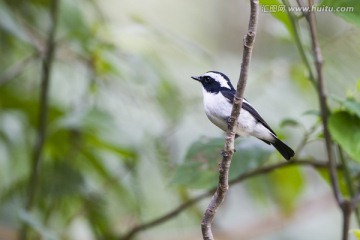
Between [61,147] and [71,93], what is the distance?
49 centimetres

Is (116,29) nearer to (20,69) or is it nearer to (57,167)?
(20,69)

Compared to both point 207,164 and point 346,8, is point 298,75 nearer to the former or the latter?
point 207,164

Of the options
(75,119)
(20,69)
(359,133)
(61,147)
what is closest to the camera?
(359,133)

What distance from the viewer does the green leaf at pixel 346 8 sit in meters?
1.04

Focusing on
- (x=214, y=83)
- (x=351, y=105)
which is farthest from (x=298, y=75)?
(x=214, y=83)

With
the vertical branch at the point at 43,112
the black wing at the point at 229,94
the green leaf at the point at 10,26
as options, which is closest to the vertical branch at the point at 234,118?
the black wing at the point at 229,94

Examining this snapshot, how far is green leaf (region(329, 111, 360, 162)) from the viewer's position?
1156mm

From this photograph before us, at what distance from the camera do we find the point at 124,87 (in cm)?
219

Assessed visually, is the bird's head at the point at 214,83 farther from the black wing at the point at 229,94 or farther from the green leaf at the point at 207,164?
the green leaf at the point at 207,164

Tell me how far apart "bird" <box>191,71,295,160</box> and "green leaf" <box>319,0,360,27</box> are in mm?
192

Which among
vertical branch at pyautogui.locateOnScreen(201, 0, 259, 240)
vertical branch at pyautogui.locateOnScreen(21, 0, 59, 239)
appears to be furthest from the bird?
vertical branch at pyautogui.locateOnScreen(21, 0, 59, 239)

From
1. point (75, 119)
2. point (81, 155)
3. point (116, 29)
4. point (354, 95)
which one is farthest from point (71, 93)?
point (354, 95)

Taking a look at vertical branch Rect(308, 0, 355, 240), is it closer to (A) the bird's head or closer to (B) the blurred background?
(B) the blurred background

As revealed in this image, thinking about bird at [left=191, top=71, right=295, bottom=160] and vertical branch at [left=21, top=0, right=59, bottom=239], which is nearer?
bird at [left=191, top=71, right=295, bottom=160]
